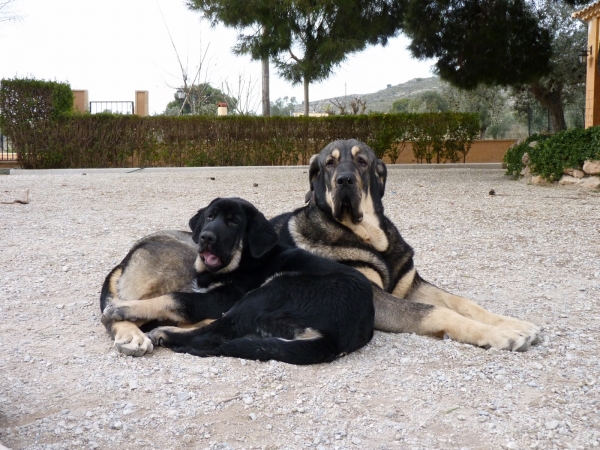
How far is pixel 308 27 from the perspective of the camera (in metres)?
23.3

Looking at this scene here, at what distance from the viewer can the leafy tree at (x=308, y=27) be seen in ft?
62.6

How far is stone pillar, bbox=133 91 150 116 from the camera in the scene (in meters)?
29.5

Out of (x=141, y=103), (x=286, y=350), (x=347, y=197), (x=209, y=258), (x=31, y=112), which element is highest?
(x=141, y=103)

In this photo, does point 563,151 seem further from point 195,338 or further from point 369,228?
point 195,338

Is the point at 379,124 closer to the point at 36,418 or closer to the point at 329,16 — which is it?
the point at 329,16

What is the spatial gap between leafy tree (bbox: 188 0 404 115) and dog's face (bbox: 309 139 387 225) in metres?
14.5

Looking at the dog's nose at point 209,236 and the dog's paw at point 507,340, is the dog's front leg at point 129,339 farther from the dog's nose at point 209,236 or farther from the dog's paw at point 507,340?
the dog's paw at point 507,340

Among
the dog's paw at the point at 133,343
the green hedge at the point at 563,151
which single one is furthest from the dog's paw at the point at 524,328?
the green hedge at the point at 563,151

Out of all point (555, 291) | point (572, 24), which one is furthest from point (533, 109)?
point (555, 291)

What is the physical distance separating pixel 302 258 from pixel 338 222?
2.00 feet

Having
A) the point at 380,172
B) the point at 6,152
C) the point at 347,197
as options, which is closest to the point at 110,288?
the point at 347,197

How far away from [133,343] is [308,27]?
20.7m

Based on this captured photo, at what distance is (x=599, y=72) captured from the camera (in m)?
19.9

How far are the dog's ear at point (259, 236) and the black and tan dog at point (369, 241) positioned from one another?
0.52 meters
